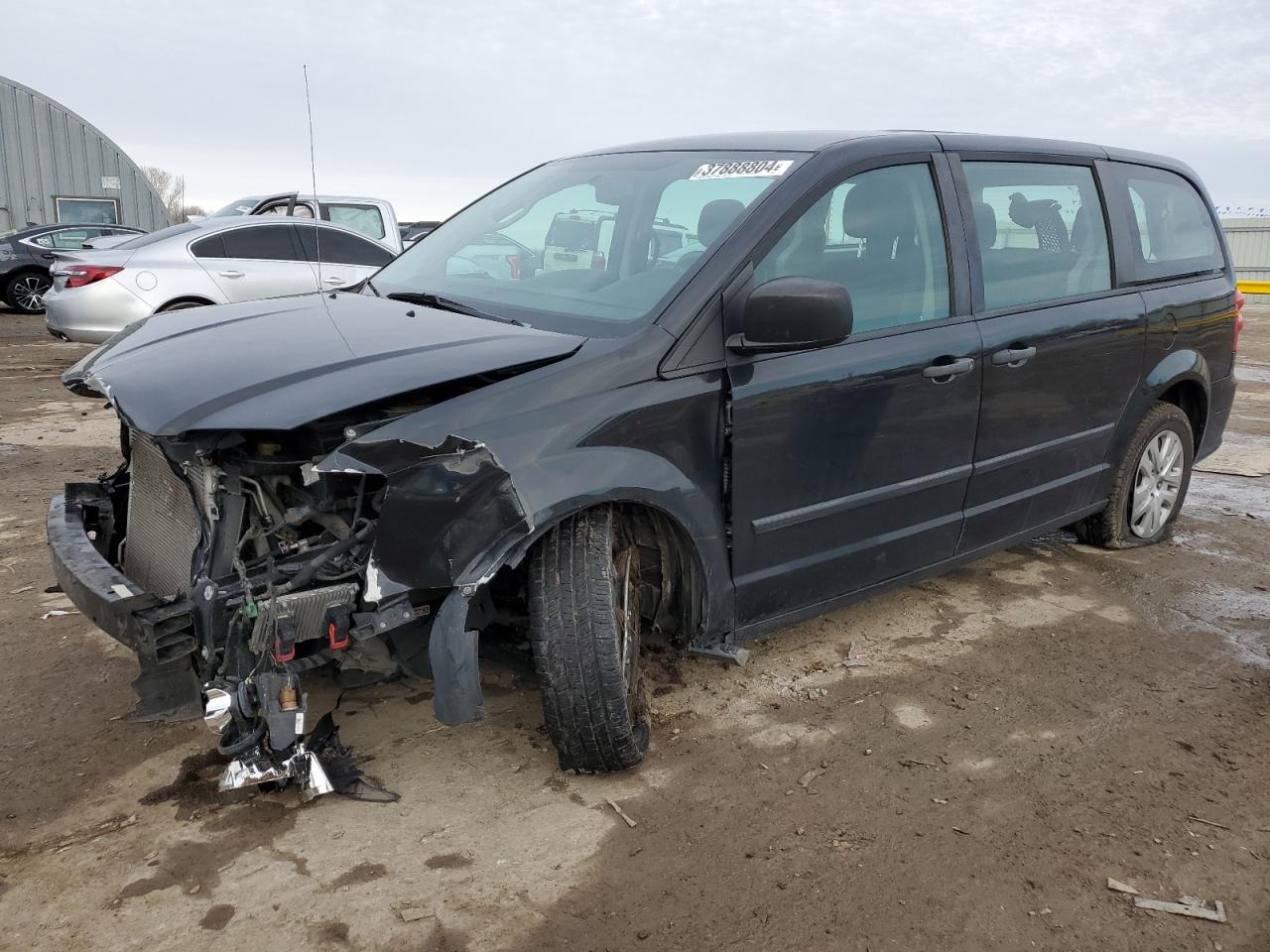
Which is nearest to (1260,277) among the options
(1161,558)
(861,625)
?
(1161,558)

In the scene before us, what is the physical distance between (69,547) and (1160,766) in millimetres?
3186

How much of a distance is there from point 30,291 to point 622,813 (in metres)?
15.9

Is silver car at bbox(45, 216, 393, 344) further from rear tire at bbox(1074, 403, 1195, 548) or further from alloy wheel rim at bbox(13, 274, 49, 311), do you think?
alloy wheel rim at bbox(13, 274, 49, 311)

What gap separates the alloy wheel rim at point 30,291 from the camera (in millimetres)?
15250

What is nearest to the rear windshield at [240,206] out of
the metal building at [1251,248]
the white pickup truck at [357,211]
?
the white pickup truck at [357,211]

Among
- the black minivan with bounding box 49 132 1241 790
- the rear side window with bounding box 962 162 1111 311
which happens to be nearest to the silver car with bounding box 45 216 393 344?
the black minivan with bounding box 49 132 1241 790

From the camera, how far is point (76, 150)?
22188 mm

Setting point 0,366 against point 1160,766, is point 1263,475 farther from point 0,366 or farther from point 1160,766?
point 0,366

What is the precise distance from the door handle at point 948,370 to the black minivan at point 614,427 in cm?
2

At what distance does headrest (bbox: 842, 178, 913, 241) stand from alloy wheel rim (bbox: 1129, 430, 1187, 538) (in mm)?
1971

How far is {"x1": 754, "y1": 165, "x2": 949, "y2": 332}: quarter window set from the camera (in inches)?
123

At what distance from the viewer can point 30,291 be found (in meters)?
15.4

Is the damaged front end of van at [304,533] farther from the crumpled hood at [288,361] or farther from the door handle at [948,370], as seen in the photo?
the door handle at [948,370]

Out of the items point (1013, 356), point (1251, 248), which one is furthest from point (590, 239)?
point (1251, 248)
